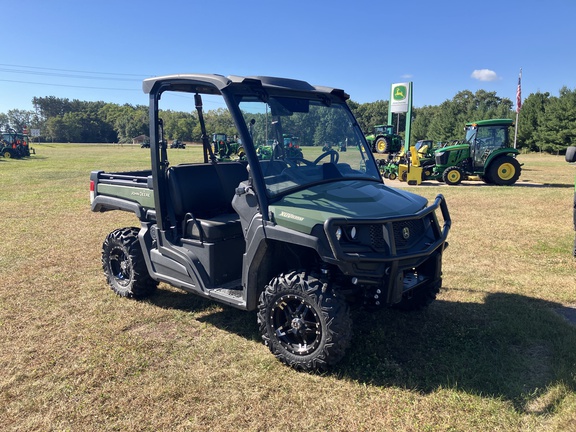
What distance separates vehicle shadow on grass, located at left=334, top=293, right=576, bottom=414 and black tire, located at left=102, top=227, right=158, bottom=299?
2382 millimetres

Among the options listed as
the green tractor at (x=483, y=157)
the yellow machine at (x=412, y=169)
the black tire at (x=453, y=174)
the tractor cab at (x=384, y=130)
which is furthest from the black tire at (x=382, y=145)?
the black tire at (x=453, y=174)

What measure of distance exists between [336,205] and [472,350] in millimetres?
1780

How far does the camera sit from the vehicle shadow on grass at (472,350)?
3271 mm

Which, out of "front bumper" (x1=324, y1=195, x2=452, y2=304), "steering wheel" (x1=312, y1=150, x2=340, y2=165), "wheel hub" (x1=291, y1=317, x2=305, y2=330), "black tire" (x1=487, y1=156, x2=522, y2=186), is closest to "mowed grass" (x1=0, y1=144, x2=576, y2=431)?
"wheel hub" (x1=291, y1=317, x2=305, y2=330)

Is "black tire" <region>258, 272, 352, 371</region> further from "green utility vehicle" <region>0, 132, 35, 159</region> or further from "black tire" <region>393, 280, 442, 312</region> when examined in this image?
"green utility vehicle" <region>0, 132, 35, 159</region>

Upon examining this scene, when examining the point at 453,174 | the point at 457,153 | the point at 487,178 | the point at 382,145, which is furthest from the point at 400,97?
the point at 487,178

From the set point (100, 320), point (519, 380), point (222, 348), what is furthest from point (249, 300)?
point (519, 380)

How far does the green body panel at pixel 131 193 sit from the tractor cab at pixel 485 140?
14.7 meters

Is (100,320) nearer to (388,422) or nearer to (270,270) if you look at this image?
(270,270)

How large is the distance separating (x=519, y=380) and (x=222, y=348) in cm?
239

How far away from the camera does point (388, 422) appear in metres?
2.88

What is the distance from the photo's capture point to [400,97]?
1155 inches

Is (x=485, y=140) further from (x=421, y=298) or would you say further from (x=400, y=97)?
(x=421, y=298)

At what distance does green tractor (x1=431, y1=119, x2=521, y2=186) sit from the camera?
16.3 meters
